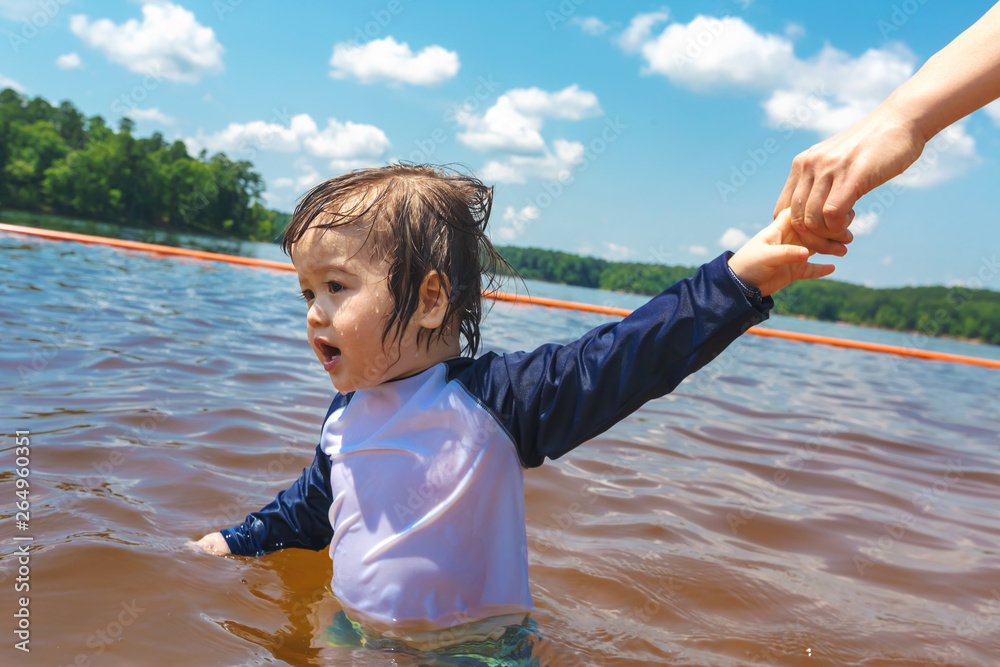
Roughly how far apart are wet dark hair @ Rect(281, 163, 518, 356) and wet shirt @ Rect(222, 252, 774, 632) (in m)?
0.18

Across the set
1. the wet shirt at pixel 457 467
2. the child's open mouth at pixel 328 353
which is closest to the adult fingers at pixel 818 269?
the wet shirt at pixel 457 467

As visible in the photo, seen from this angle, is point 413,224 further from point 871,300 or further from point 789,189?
point 871,300

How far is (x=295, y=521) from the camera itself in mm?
2115

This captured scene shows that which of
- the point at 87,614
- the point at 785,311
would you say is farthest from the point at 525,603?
the point at 785,311

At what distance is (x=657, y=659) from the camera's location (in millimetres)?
1963

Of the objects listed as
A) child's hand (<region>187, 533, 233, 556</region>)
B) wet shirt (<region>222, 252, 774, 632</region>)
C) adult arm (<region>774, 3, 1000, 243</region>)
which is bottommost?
child's hand (<region>187, 533, 233, 556</region>)

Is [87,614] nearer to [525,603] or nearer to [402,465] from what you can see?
[402,465]

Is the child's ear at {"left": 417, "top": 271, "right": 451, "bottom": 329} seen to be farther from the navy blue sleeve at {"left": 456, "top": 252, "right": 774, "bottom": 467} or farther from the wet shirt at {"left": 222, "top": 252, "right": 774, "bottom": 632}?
the navy blue sleeve at {"left": 456, "top": 252, "right": 774, "bottom": 467}

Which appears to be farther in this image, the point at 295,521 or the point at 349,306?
the point at 295,521

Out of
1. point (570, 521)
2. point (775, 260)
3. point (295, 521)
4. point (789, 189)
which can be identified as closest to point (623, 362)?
point (775, 260)

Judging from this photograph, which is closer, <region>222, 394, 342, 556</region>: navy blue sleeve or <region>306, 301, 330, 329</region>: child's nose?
<region>306, 301, 330, 329</region>: child's nose

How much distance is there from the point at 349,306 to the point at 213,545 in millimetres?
1073

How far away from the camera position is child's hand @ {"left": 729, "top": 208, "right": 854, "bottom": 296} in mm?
1279

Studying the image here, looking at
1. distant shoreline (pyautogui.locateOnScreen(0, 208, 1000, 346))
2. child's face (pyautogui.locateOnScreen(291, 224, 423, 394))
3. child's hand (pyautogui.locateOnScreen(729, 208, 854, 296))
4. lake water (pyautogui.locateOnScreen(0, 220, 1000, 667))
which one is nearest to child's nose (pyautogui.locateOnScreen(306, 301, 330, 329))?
child's face (pyautogui.locateOnScreen(291, 224, 423, 394))
